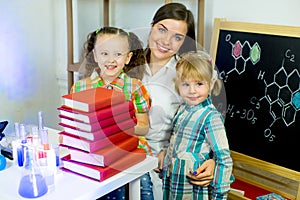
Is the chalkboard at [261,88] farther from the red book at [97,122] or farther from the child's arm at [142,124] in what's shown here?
the red book at [97,122]

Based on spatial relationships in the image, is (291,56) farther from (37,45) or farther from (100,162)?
(37,45)

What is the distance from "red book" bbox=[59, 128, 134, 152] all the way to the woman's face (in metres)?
0.36

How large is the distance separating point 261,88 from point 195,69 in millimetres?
404

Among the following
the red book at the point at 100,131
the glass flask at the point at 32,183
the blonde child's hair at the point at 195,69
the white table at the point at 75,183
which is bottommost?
the white table at the point at 75,183

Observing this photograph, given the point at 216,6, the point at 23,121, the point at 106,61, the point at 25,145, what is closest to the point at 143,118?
the point at 106,61

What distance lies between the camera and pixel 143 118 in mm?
1342

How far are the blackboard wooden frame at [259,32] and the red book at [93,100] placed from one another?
0.72 metres

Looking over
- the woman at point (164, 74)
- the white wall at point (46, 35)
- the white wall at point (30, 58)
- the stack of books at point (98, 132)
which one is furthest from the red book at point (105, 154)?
the white wall at point (30, 58)

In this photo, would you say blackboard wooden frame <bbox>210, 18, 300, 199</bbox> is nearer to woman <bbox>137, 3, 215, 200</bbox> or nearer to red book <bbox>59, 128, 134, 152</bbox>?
woman <bbox>137, 3, 215, 200</bbox>

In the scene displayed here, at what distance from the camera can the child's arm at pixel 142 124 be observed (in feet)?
4.28

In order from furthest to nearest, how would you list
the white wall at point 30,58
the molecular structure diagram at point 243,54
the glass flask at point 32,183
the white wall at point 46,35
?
the white wall at point 30,58 < the white wall at point 46,35 < the molecular structure diagram at point 243,54 < the glass flask at point 32,183

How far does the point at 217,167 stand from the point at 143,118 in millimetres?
296

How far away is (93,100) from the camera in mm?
1073

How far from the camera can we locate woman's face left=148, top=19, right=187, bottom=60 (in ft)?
4.53
